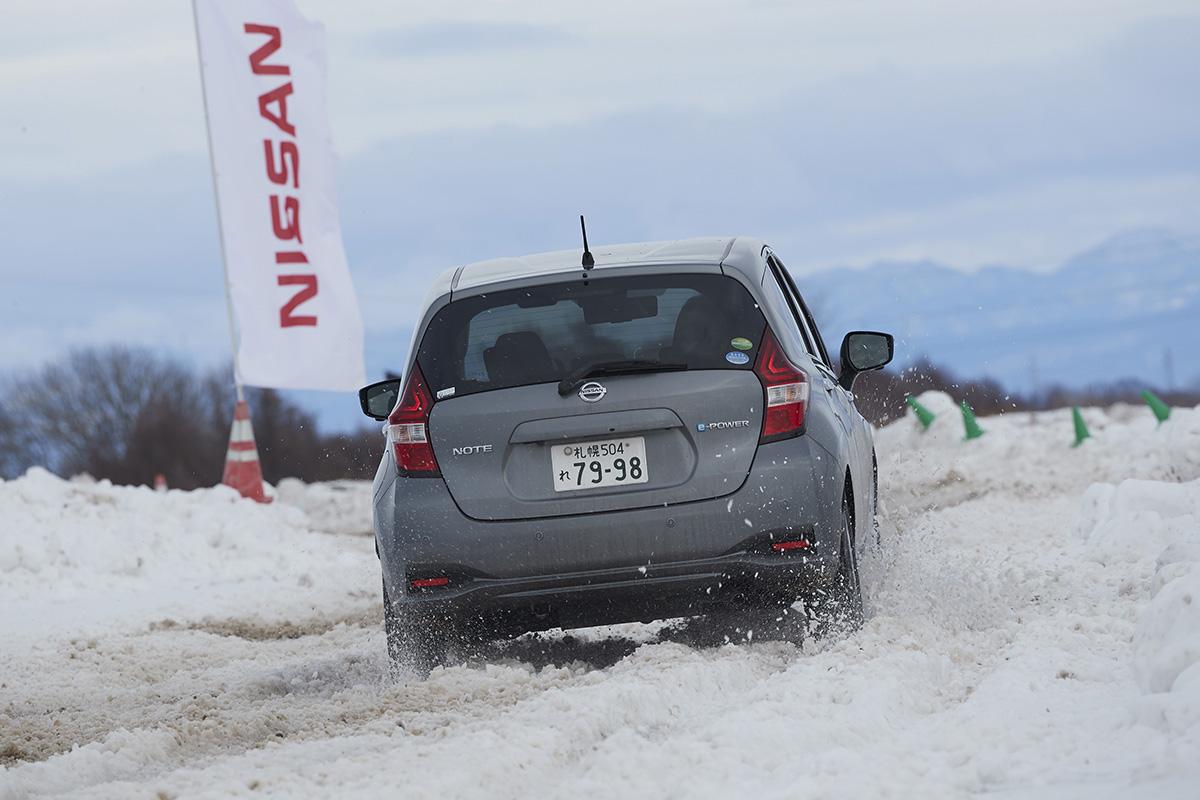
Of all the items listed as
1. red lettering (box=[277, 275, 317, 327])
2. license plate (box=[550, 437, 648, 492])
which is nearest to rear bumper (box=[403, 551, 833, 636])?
license plate (box=[550, 437, 648, 492])

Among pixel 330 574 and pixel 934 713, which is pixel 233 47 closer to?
pixel 330 574

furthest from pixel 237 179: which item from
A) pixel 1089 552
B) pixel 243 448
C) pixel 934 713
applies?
pixel 934 713

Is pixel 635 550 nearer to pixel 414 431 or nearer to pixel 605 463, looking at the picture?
pixel 605 463

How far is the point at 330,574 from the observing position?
40.0 ft

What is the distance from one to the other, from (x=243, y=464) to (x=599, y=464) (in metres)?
11.8

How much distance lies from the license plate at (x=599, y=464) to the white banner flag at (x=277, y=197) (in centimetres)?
1255

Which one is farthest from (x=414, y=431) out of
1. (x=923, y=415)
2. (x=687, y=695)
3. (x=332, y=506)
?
(x=923, y=415)

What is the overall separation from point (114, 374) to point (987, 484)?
59.4 metres

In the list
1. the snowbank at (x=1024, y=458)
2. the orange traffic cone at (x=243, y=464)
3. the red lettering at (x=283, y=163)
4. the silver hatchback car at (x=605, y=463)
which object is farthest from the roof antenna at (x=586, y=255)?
the red lettering at (x=283, y=163)

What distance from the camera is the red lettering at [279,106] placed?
60.7 ft

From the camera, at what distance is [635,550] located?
236 inches

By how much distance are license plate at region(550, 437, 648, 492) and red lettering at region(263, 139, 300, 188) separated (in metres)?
13.2

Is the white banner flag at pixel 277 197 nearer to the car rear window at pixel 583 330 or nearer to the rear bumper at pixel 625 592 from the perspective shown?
the car rear window at pixel 583 330

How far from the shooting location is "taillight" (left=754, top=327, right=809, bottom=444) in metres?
6.08
